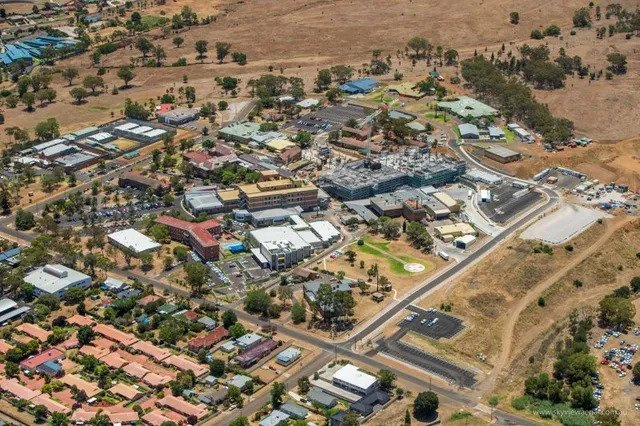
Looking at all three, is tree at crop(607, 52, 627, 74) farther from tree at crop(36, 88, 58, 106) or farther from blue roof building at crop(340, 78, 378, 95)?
tree at crop(36, 88, 58, 106)

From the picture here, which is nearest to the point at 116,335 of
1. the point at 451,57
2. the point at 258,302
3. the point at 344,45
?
the point at 258,302

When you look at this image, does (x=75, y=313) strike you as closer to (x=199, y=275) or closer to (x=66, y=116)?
(x=199, y=275)

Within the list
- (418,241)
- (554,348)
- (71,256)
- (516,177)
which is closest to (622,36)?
(516,177)

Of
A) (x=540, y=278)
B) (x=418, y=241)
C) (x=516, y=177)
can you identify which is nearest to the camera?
(x=540, y=278)

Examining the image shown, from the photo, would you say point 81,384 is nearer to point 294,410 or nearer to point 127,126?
point 294,410

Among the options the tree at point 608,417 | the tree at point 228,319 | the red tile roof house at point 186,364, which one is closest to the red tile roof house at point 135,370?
the red tile roof house at point 186,364

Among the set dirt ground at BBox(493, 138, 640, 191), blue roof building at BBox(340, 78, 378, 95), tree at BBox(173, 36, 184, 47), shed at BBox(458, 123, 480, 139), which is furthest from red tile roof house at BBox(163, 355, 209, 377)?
tree at BBox(173, 36, 184, 47)

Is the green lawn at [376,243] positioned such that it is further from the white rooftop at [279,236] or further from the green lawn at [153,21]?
the green lawn at [153,21]
